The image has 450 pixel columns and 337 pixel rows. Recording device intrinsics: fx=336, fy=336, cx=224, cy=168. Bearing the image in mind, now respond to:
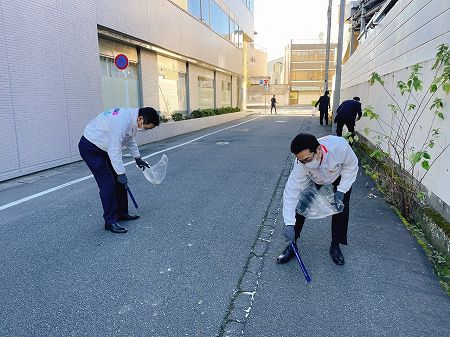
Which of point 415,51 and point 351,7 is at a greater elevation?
point 351,7

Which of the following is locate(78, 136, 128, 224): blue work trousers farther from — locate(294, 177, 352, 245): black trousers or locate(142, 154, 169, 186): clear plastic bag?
locate(294, 177, 352, 245): black trousers

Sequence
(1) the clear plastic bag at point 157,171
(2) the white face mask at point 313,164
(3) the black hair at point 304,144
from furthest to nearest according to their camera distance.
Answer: (1) the clear plastic bag at point 157,171 → (2) the white face mask at point 313,164 → (3) the black hair at point 304,144

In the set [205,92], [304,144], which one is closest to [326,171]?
[304,144]

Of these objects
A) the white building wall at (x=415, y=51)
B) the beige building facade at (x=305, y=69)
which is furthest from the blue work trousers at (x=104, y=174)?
the beige building facade at (x=305, y=69)

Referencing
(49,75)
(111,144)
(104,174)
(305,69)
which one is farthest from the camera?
(305,69)

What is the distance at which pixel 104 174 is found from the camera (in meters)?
4.21

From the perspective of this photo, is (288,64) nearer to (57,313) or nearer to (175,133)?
(175,133)

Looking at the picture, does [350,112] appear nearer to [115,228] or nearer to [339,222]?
[339,222]

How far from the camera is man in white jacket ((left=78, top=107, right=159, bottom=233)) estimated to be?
3932 millimetres

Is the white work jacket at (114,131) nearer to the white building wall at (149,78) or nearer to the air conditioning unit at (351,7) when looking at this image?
the white building wall at (149,78)

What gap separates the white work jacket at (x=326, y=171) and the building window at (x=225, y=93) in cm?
2305

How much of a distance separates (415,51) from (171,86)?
41.6 ft

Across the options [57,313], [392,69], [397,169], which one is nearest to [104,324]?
[57,313]

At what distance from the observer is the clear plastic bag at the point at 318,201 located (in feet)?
11.1
